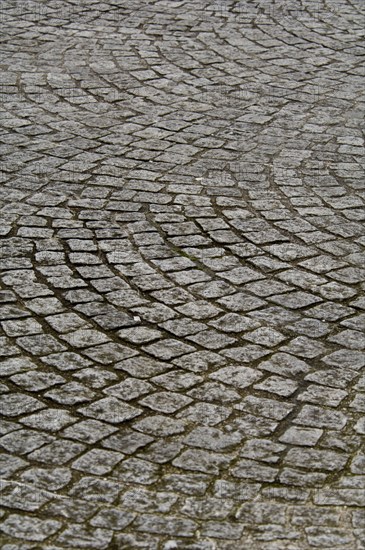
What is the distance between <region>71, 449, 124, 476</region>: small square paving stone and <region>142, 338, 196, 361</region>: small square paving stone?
0.77m

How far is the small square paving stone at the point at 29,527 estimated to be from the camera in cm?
379

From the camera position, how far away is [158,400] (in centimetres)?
458

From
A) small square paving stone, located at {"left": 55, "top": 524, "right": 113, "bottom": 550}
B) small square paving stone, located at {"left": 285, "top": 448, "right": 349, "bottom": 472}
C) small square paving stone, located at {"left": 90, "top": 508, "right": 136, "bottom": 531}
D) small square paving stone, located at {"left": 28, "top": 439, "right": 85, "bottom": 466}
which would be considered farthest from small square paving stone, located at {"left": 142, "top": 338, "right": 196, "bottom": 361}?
small square paving stone, located at {"left": 55, "top": 524, "right": 113, "bottom": 550}

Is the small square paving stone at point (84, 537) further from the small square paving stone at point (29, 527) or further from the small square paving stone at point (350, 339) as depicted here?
A: the small square paving stone at point (350, 339)

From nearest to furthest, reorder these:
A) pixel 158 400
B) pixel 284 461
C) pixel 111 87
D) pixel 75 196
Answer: pixel 284 461 < pixel 158 400 < pixel 75 196 < pixel 111 87

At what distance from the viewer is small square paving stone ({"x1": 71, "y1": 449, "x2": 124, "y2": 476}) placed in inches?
163

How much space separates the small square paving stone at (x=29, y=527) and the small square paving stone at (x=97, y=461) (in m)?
0.34

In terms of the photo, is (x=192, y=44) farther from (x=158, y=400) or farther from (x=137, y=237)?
(x=158, y=400)

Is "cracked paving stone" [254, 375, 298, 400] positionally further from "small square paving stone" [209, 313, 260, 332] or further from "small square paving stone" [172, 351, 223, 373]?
"small square paving stone" [209, 313, 260, 332]

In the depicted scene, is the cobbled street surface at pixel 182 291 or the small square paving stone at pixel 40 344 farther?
the small square paving stone at pixel 40 344

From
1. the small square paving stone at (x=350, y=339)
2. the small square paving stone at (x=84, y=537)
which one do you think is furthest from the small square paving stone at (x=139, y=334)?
the small square paving stone at (x=84, y=537)

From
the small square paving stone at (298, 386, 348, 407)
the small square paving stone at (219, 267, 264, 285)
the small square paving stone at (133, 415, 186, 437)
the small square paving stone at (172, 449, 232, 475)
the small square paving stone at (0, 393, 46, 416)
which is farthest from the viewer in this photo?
the small square paving stone at (219, 267, 264, 285)

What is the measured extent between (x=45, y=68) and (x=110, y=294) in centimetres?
375

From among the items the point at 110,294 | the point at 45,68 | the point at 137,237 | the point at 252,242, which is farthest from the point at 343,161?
the point at 45,68
